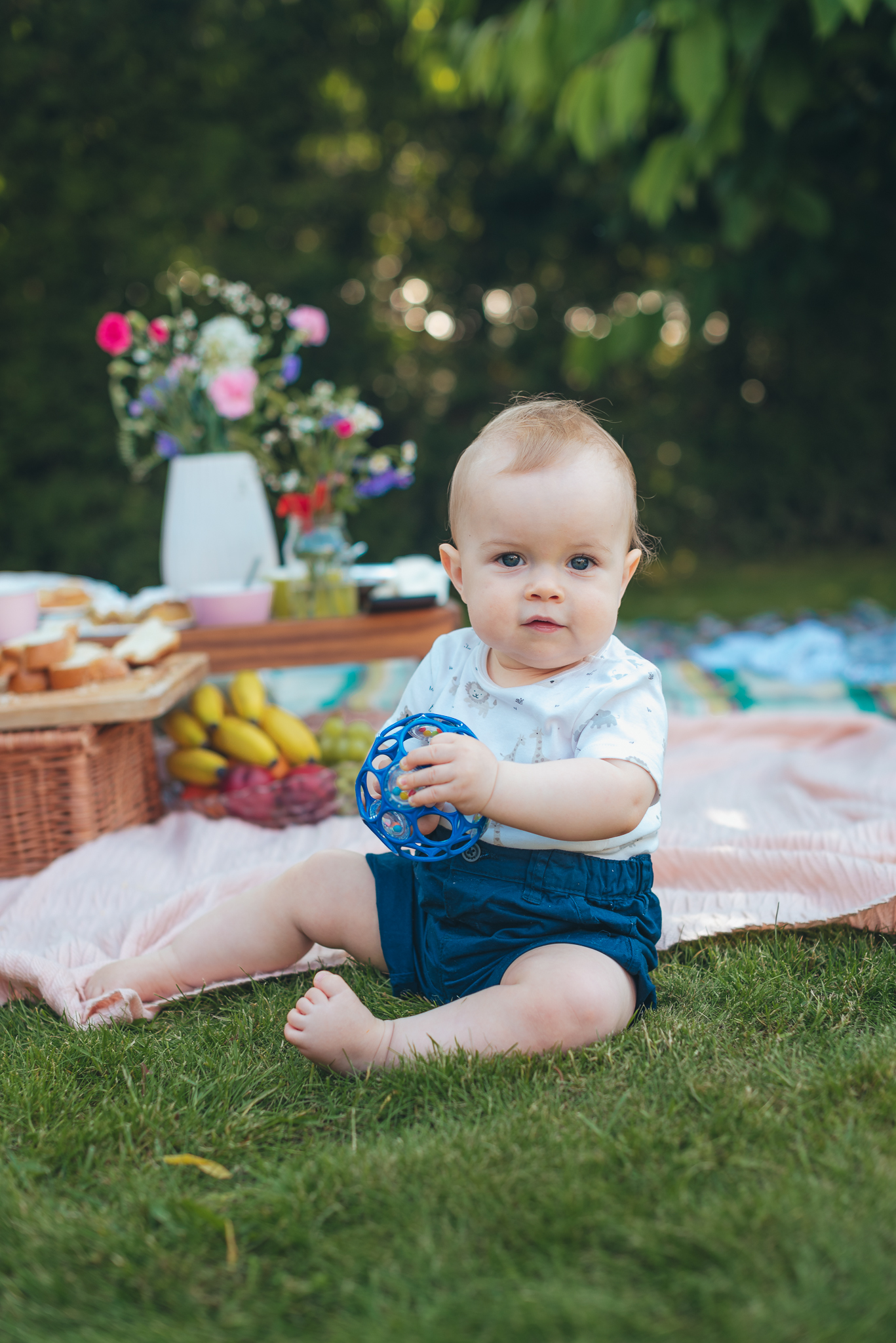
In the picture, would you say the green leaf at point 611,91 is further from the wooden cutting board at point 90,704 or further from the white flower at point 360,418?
the wooden cutting board at point 90,704

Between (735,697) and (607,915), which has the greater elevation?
(607,915)

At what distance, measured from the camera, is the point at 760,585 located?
22.9 feet

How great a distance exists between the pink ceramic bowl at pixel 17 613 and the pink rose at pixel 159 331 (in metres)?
0.80

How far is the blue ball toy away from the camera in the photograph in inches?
56.4

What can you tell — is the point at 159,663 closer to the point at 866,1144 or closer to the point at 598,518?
the point at 598,518

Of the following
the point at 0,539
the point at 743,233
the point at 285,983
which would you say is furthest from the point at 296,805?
the point at 0,539

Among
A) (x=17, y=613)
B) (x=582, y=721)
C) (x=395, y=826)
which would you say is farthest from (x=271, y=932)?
(x=17, y=613)

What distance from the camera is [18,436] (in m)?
6.63

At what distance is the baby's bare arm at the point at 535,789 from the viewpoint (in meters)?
1.37

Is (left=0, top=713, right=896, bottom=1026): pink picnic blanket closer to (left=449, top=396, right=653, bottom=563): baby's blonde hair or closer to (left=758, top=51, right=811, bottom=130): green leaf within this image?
(left=449, top=396, right=653, bottom=563): baby's blonde hair

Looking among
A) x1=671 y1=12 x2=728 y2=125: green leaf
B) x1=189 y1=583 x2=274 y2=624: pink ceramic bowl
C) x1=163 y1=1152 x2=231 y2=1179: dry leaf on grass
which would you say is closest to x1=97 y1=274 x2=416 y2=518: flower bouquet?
x1=189 y1=583 x2=274 y2=624: pink ceramic bowl

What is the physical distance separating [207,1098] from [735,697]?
280cm

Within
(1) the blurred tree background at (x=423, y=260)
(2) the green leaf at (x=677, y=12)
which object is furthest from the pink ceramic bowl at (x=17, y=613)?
(1) the blurred tree background at (x=423, y=260)

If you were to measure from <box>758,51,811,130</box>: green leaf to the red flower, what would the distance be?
198 centimetres
